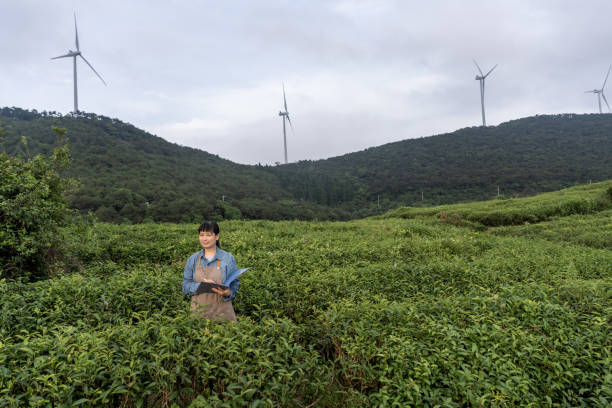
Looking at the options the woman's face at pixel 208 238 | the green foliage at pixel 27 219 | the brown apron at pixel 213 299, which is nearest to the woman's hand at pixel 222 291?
the brown apron at pixel 213 299

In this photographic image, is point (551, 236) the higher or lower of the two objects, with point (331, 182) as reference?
lower

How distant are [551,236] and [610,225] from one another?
9.27 feet

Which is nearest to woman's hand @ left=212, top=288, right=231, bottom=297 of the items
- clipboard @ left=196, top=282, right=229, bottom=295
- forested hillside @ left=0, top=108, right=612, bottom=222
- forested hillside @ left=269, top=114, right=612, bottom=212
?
clipboard @ left=196, top=282, right=229, bottom=295

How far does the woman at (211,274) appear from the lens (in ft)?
15.4

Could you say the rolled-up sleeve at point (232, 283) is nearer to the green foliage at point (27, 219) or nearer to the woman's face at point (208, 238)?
the woman's face at point (208, 238)

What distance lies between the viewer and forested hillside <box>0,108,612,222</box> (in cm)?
4497

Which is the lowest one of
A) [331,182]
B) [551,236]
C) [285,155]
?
[551,236]

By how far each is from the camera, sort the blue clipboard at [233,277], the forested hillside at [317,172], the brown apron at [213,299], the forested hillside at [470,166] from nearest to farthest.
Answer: the blue clipboard at [233,277] → the brown apron at [213,299] → the forested hillside at [317,172] → the forested hillside at [470,166]

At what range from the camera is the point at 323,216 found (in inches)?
2335

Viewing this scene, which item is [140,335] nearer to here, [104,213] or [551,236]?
[551,236]

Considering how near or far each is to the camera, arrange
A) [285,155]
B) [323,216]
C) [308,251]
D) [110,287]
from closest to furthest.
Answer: [110,287] < [308,251] < [323,216] < [285,155]

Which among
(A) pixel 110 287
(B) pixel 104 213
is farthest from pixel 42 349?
(B) pixel 104 213

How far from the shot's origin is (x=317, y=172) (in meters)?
106

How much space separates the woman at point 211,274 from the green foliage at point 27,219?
13.9 feet
